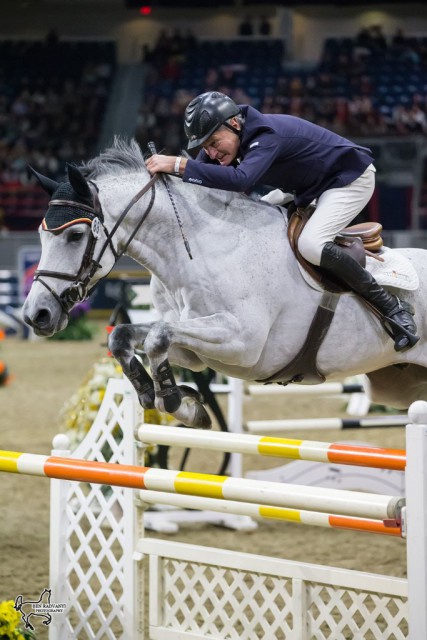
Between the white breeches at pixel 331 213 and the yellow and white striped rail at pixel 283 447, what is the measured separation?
2.54ft

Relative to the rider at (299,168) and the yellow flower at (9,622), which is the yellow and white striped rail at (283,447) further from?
the yellow flower at (9,622)

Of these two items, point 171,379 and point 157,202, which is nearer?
point 171,379

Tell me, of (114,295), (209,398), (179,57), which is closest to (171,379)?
(209,398)

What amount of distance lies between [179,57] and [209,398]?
19.8m

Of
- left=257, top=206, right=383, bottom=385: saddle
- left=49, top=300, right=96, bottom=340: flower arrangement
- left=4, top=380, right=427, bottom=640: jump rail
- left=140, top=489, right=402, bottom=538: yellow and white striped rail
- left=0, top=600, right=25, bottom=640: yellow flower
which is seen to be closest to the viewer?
left=4, top=380, right=427, bottom=640: jump rail

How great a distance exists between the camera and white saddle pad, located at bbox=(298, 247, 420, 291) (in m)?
4.00

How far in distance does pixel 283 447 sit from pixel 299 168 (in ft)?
3.70

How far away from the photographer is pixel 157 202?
3770 mm

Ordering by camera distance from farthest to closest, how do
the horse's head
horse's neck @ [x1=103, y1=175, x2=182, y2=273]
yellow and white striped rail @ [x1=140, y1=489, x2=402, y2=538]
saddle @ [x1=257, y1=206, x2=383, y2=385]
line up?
1. saddle @ [x1=257, y1=206, x2=383, y2=385]
2. horse's neck @ [x1=103, y1=175, x2=182, y2=273]
3. the horse's head
4. yellow and white striped rail @ [x1=140, y1=489, x2=402, y2=538]

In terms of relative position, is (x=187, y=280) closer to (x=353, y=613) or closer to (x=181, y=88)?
(x=353, y=613)

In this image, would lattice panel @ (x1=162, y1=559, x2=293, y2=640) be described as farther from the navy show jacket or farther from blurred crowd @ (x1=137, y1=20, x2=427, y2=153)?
blurred crowd @ (x1=137, y1=20, x2=427, y2=153)

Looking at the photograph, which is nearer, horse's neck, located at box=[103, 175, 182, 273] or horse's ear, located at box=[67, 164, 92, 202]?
horse's ear, located at box=[67, 164, 92, 202]

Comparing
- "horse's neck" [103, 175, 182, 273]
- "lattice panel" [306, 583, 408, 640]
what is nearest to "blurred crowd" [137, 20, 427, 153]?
"horse's neck" [103, 175, 182, 273]

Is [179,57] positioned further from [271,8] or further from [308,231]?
[308,231]
